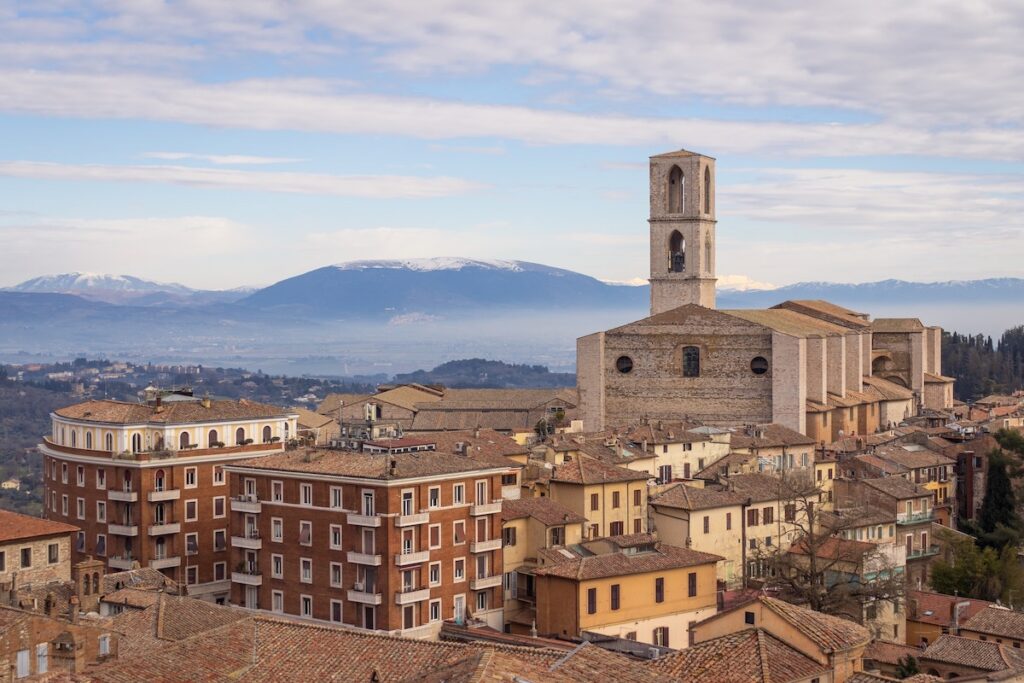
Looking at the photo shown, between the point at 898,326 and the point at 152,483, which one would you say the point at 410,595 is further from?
the point at 898,326

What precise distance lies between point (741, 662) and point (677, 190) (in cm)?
5968

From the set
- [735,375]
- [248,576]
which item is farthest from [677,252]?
[248,576]

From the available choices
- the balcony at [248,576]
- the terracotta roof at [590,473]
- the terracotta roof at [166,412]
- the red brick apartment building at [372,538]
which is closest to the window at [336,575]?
the red brick apartment building at [372,538]

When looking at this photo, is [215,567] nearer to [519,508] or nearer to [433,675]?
[519,508]

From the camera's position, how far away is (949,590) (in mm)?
48188

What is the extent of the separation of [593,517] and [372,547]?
26.6 ft

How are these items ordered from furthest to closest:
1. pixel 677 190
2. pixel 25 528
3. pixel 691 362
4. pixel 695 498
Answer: pixel 677 190 < pixel 691 362 < pixel 695 498 < pixel 25 528

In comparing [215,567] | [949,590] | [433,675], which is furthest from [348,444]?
[433,675]

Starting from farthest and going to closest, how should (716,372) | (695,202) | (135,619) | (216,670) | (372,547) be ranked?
(695,202), (716,372), (372,547), (135,619), (216,670)

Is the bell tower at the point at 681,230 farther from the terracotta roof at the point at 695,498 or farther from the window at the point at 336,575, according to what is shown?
the window at the point at 336,575

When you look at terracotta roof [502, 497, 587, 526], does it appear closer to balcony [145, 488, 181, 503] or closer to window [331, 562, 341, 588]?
window [331, 562, 341, 588]

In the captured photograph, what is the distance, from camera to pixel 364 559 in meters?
→ 38.8

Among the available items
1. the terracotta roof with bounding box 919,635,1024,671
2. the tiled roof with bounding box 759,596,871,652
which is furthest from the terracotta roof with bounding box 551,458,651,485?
the tiled roof with bounding box 759,596,871,652

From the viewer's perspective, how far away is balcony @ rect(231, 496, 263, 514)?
137ft
